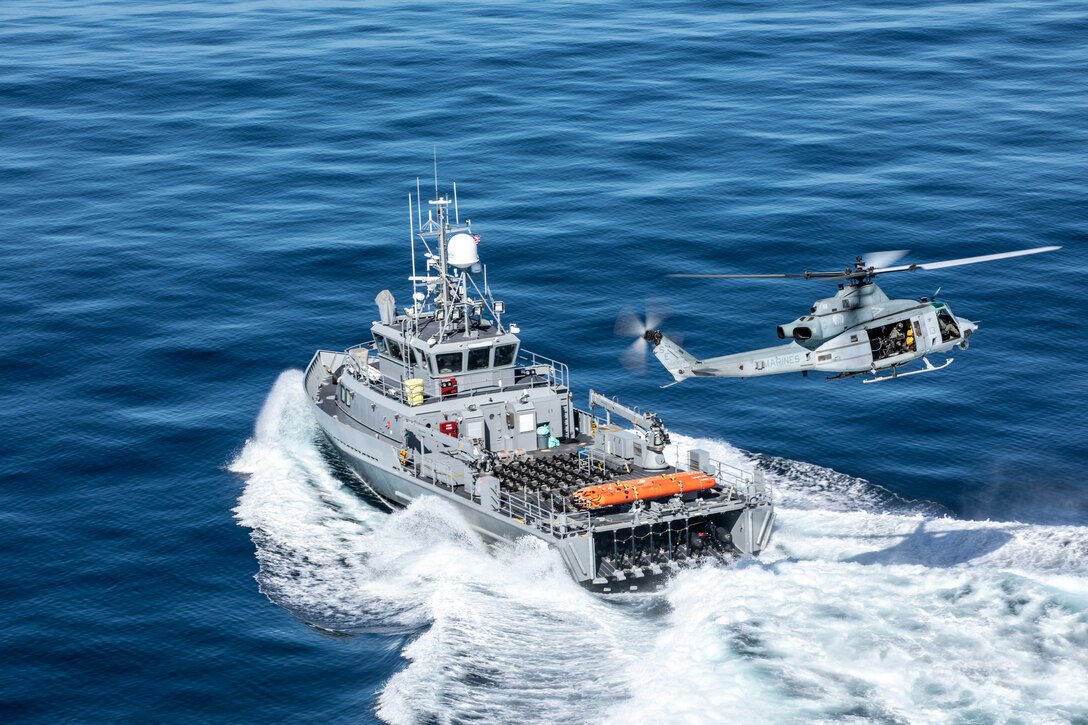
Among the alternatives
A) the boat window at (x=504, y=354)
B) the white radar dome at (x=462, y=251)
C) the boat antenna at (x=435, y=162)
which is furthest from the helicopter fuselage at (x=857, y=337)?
the boat antenna at (x=435, y=162)

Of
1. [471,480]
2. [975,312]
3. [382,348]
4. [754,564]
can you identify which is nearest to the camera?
[754,564]

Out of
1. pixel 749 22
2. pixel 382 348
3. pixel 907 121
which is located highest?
pixel 749 22

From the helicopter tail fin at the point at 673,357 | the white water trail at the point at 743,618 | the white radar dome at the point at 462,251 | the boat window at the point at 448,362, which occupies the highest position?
the white radar dome at the point at 462,251

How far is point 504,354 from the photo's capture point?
45.2 m

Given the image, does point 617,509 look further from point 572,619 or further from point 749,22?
point 749,22

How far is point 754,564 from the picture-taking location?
3688 cm

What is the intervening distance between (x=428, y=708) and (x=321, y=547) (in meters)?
11.7

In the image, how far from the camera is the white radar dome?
4522 centimetres

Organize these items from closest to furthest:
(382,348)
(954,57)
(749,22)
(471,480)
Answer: (471,480) → (382,348) → (954,57) → (749,22)

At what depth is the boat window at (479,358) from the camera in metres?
44.7

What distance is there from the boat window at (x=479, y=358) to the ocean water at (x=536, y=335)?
6.20 m

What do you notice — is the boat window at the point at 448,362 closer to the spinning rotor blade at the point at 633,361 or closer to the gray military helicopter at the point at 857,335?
the gray military helicopter at the point at 857,335

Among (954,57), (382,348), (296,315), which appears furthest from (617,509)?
(954,57)

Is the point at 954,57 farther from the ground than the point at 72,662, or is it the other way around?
the point at 954,57
